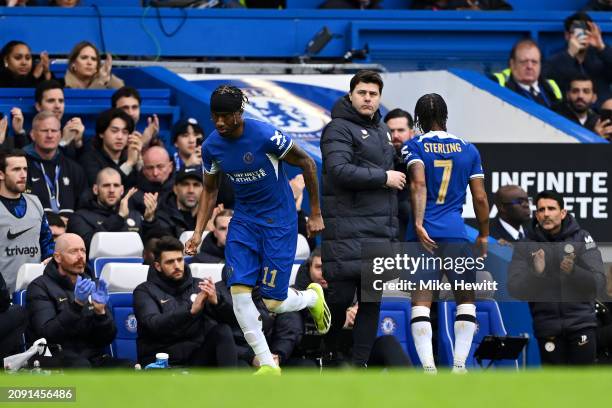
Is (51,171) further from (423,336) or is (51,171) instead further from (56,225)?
(423,336)

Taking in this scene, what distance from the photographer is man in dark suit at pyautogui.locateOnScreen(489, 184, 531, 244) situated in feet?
46.3

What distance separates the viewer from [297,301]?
1158 cm

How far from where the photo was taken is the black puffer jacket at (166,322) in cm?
1203

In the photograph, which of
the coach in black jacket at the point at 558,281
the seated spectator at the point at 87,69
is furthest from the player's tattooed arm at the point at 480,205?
the seated spectator at the point at 87,69

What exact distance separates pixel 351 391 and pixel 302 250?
680 centimetres

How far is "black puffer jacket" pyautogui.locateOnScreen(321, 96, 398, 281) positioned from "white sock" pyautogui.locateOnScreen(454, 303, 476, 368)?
0.69m

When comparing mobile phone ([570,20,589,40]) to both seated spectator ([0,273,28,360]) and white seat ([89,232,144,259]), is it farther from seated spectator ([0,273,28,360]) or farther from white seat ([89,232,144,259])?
seated spectator ([0,273,28,360])

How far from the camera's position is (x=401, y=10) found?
19.4 metres

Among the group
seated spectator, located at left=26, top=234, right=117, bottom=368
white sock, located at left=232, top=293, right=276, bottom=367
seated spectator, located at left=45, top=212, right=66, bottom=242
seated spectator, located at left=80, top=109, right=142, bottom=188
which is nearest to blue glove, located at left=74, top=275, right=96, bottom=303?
seated spectator, located at left=26, top=234, right=117, bottom=368

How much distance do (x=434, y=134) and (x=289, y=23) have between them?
7.61 meters

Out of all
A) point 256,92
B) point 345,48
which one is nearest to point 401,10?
point 345,48

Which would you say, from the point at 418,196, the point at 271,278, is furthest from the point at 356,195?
the point at 271,278

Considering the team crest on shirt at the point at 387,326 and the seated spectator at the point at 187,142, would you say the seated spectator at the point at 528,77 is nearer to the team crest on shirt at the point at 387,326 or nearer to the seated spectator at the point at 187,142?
the seated spectator at the point at 187,142

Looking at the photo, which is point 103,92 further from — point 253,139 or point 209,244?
point 253,139
